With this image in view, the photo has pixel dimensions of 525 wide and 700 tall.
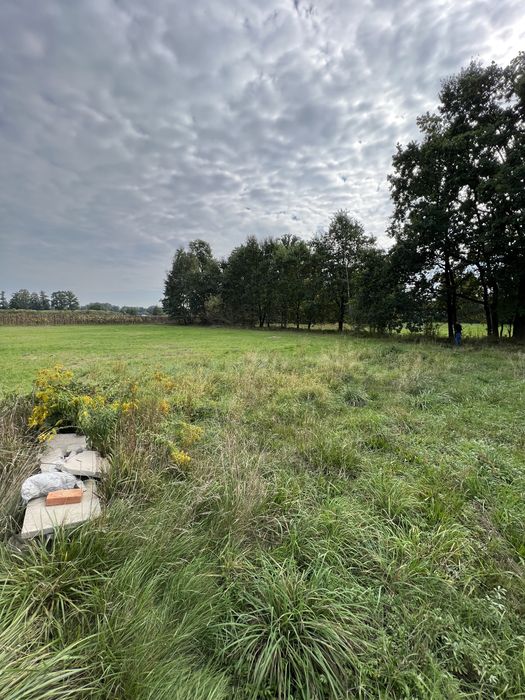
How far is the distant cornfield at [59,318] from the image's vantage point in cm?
4636

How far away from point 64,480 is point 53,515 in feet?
1.77

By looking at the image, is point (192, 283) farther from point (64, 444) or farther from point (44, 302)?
point (44, 302)

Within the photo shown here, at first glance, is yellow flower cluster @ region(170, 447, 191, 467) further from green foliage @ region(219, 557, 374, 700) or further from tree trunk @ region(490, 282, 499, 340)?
tree trunk @ region(490, 282, 499, 340)

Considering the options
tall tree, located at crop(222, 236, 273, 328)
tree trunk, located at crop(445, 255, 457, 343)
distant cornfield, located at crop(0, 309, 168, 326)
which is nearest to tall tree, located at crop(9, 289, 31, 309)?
distant cornfield, located at crop(0, 309, 168, 326)

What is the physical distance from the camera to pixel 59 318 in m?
50.2

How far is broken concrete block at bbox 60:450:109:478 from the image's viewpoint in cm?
292

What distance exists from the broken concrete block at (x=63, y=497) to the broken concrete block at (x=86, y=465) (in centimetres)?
35

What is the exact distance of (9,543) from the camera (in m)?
2.00

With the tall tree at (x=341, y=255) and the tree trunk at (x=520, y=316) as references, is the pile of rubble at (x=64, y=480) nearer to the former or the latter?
the tree trunk at (x=520, y=316)

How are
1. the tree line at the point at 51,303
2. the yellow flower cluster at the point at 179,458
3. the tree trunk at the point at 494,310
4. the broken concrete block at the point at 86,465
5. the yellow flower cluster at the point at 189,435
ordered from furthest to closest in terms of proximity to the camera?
1. the tree line at the point at 51,303
2. the tree trunk at the point at 494,310
3. the yellow flower cluster at the point at 189,435
4. the yellow flower cluster at the point at 179,458
5. the broken concrete block at the point at 86,465

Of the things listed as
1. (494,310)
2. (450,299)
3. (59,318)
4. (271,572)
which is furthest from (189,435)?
(59,318)

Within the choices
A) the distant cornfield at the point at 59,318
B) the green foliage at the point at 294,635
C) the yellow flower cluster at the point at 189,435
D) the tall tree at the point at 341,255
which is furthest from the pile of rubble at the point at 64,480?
the distant cornfield at the point at 59,318

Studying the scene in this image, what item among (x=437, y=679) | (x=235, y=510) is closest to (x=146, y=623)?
(x=235, y=510)

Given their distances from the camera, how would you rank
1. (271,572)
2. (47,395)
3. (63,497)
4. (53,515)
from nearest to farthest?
(271,572), (53,515), (63,497), (47,395)
